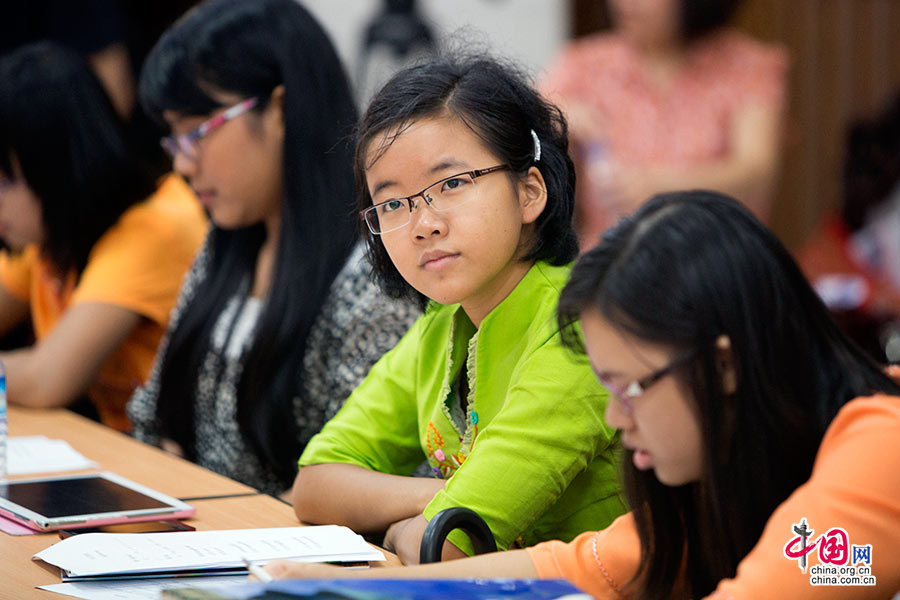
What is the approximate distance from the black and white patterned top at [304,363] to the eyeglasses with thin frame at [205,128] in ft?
0.93

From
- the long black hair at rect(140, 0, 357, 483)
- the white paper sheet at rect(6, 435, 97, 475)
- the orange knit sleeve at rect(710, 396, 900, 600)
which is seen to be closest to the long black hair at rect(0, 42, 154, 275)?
the long black hair at rect(140, 0, 357, 483)

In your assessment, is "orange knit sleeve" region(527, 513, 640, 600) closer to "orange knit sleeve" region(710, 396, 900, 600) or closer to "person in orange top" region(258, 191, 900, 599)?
"person in orange top" region(258, 191, 900, 599)

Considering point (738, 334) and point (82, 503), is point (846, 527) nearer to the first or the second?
point (738, 334)

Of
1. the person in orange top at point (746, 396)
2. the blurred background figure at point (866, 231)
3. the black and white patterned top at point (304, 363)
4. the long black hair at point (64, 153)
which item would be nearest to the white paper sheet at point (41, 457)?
the black and white patterned top at point (304, 363)

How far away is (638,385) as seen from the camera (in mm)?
1017

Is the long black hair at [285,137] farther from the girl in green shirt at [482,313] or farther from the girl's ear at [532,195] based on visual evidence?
the girl's ear at [532,195]

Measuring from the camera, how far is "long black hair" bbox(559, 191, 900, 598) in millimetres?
978

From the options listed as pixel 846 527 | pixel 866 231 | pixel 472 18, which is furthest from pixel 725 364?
pixel 472 18

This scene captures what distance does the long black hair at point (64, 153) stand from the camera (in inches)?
98.5

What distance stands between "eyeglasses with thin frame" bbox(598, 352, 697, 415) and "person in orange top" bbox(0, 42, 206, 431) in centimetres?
160

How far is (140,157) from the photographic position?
2678 mm

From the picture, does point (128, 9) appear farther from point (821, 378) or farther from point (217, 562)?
point (821, 378)

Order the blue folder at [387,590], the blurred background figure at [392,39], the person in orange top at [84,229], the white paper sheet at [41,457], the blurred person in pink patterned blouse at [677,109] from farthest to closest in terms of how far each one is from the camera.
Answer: the blurred background figure at [392,39] → the blurred person in pink patterned blouse at [677,109] → the person in orange top at [84,229] → the white paper sheet at [41,457] → the blue folder at [387,590]

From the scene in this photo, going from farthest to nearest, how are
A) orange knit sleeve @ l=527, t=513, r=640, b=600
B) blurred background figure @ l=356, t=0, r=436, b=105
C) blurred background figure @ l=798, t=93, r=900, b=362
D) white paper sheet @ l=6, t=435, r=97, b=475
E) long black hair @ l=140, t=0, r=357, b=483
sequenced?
blurred background figure @ l=356, t=0, r=436, b=105
blurred background figure @ l=798, t=93, r=900, b=362
long black hair @ l=140, t=0, r=357, b=483
white paper sheet @ l=6, t=435, r=97, b=475
orange knit sleeve @ l=527, t=513, r=640, b=600
